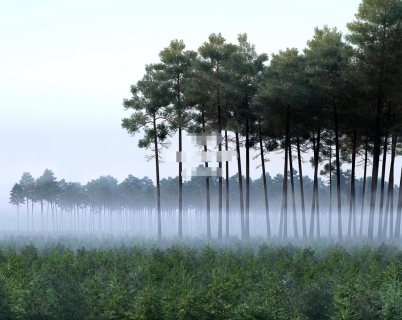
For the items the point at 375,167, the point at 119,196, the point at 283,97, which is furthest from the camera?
the point at 119,196

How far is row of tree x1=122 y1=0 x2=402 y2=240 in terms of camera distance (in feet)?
127

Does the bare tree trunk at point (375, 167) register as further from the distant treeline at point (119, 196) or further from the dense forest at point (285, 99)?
the distant treeline at point (119, 196)

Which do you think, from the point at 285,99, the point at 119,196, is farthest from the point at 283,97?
the point at 119,196

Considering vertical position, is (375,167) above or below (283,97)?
below

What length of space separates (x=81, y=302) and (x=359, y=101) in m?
29.6

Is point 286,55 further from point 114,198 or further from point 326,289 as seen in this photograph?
point 114,198

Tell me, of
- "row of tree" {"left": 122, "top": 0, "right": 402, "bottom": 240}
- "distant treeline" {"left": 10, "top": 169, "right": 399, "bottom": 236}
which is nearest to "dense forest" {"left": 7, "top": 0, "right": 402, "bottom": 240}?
"row of tree" {"left": 122, "top": 0, "right": 402, "bottom": 240}

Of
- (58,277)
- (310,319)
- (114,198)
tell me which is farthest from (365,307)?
(114,198)

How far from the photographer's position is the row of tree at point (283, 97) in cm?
3875

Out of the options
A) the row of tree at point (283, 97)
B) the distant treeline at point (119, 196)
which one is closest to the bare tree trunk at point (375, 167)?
the row of tree at point (283, 97)

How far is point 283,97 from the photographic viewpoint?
138 feet

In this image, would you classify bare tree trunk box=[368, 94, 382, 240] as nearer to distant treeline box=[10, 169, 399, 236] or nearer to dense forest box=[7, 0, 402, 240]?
dense forest box=[7, 0, 402, 240]

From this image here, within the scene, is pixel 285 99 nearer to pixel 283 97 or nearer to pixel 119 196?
pixel 283 97

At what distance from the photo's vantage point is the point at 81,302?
14.3 m
